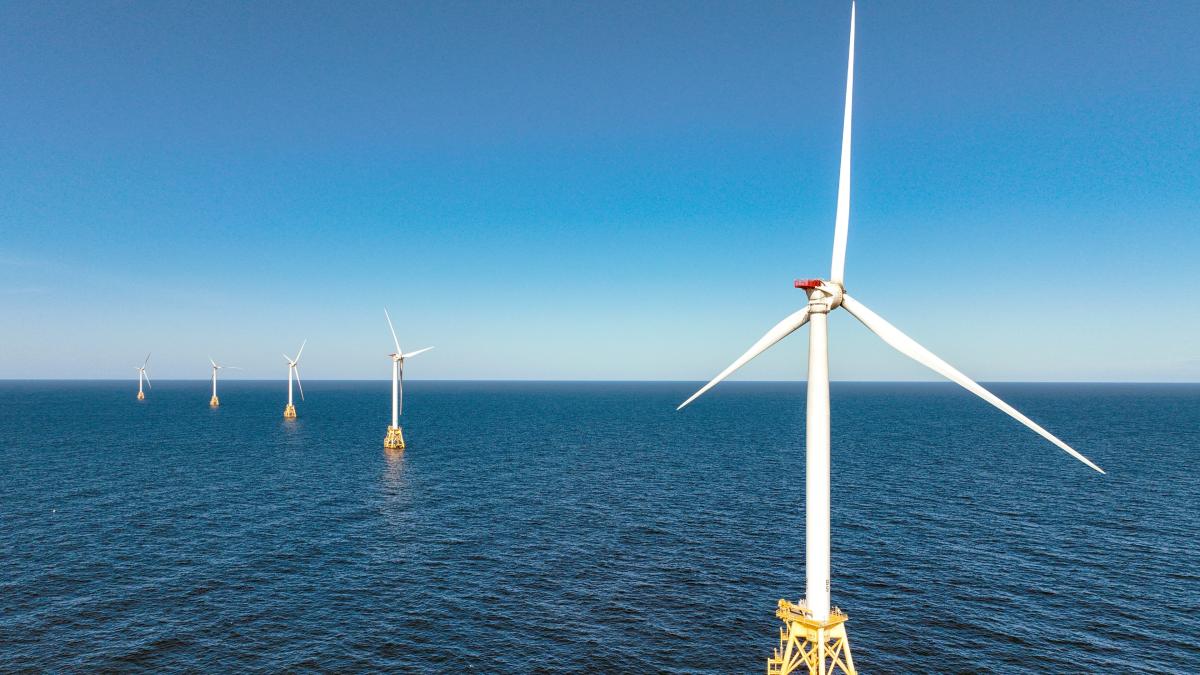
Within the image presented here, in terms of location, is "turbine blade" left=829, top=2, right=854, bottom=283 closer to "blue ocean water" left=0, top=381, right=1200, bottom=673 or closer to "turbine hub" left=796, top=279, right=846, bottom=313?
"turbine hub" left=796, top=279, right=846, bottom=313

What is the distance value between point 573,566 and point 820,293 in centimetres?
5014

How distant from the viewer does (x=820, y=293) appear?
34719mm

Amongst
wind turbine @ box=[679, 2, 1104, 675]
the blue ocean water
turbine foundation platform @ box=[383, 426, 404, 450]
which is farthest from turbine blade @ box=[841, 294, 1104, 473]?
turbine foundation platform @ box=[383, 426, 404, 450]

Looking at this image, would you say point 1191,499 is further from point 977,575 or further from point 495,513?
point 495,513

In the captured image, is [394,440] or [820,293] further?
[394,440]

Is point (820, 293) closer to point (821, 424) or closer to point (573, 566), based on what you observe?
point (821, 424)

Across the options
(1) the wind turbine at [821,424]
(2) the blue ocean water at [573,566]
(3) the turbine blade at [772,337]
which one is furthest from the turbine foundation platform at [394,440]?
(1) the wind turbine at [821,424]

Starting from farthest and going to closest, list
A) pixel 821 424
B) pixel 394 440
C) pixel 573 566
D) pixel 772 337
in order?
pixel 394 440, pixel 573 566, pixel 772 337, pixel 821 424

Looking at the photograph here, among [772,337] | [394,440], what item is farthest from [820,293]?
[394,440]

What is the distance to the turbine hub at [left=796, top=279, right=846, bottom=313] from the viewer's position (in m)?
34.4

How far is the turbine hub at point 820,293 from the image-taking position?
3444 centimetres

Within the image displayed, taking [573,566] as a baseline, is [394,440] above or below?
above

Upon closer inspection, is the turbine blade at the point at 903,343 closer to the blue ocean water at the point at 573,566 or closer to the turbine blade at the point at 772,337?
the turbine blade at the point at 772,337

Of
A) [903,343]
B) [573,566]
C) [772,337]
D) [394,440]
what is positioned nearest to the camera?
[903,343]
